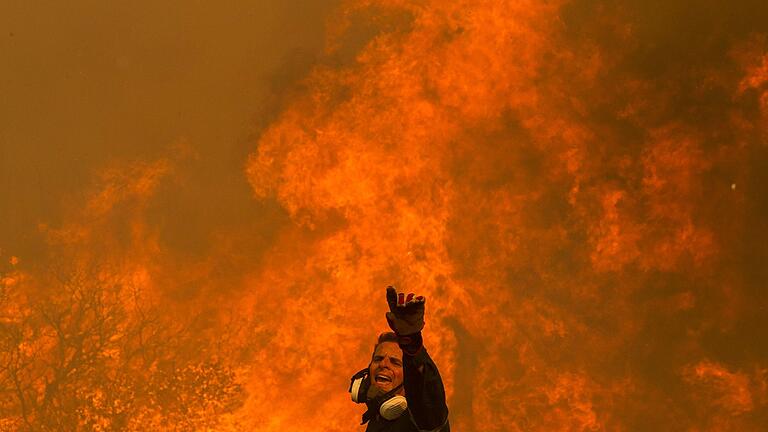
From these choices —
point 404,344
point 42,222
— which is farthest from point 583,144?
point 42,222

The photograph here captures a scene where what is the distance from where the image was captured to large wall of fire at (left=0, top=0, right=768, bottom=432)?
1098 centimetres

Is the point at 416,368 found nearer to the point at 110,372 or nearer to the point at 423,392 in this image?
the point at 423,392

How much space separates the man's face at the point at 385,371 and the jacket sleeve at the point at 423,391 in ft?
1.83

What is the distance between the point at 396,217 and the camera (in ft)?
37.7

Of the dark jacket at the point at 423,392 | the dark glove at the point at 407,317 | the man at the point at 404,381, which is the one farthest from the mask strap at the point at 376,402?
the dark glove at the point at 407,317

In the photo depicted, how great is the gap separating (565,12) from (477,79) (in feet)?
6.02

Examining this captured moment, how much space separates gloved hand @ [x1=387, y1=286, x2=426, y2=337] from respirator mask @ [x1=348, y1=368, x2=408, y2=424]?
78 cm

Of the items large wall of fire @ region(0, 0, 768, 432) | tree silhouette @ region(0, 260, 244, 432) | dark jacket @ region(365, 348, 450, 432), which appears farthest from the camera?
tree silhouette @ region(0, 260, 244, 432)

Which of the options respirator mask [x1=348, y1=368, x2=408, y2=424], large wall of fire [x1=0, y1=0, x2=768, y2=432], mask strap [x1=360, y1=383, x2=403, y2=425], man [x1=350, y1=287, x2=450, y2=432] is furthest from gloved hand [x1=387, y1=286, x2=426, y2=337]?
large wall of fire [x1=0, y1=0, x2=768, y2=432]

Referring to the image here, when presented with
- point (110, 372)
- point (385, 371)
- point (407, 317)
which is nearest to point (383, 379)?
point (385, 371)

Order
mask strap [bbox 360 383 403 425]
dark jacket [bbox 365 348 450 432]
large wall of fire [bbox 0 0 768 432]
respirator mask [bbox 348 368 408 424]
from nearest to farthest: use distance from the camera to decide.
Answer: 1. dark jacket [bbox 365 348 450 432]
2. respirator mask [bbox 348 368 408 424]
3. mask strap [bbox 360 383 403 425]
4. large wall of fire [bbox 0 0 768 432]

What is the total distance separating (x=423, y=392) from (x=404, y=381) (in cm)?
14

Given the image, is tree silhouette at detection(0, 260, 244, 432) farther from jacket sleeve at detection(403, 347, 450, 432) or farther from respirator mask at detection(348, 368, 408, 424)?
jacket sleeve at detection(403, 347, 450, 432)

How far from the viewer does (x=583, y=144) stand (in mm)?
11352
